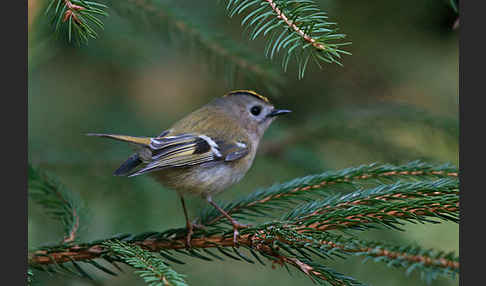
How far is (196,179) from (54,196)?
1.52 feet

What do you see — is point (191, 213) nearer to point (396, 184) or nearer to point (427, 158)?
point (427, 158)

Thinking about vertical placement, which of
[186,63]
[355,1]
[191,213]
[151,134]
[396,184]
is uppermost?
[355,1]

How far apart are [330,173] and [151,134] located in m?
1.10

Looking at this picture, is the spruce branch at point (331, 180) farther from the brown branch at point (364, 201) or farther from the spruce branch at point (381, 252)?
the spruce branch at point (381, 252)

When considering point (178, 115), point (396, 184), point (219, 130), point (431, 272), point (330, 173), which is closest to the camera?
point (431, 272)

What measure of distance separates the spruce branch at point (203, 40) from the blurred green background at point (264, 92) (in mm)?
50

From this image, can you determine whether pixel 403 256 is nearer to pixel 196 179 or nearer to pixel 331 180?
pixel 331 180

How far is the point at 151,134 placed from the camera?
2.27m

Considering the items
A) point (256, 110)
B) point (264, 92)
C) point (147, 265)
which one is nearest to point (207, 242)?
point (147, 265)

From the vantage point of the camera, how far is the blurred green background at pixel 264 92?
1.91 meters

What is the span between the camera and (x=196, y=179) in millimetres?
1681

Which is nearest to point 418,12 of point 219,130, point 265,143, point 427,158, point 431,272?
point 427,158

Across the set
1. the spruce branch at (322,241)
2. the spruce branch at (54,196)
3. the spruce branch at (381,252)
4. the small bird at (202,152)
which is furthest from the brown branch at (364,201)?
the spruce branch at (54,196)

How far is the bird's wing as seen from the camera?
1601 millimetres
